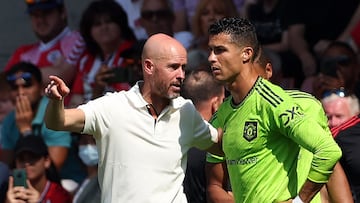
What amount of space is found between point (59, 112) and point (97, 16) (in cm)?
444

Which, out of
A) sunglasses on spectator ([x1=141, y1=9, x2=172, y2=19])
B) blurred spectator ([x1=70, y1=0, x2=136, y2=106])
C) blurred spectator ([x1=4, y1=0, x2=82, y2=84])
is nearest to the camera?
blurred spectator ([x1=70, y1=0, x2=136, y2=106])

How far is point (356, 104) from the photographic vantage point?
9.52 metres

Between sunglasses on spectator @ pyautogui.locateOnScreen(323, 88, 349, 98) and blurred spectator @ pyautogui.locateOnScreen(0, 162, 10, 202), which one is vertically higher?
sunglasses on spectator @ pyautogui.locateOnScreen(323, 88, 349, 98)

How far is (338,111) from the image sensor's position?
369 inches

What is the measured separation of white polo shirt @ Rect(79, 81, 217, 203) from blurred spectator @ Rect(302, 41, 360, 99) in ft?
9.35

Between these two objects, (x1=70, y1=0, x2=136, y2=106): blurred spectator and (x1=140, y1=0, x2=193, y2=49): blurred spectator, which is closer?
(x1=70, y1=0, x2=136, y2=106): blurred spectator

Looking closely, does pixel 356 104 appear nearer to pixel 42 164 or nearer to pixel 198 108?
pixel 198 108

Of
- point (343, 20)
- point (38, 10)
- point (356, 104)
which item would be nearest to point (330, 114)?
point (356, 104)

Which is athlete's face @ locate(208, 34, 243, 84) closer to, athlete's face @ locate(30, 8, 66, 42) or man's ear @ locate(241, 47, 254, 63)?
man's ear @ locate(241, 47, 254, 63)

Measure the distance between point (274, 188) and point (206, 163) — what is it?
41.6 inches

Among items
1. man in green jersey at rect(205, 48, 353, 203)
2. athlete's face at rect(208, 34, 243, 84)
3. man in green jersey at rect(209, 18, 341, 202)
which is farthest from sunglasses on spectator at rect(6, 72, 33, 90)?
athlete's face at rect(208, 34, 243, 84)

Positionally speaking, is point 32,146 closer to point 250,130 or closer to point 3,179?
point 3,179

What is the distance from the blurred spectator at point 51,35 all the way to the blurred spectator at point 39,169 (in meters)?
1.27

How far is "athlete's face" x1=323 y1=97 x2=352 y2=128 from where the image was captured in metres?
9.38
